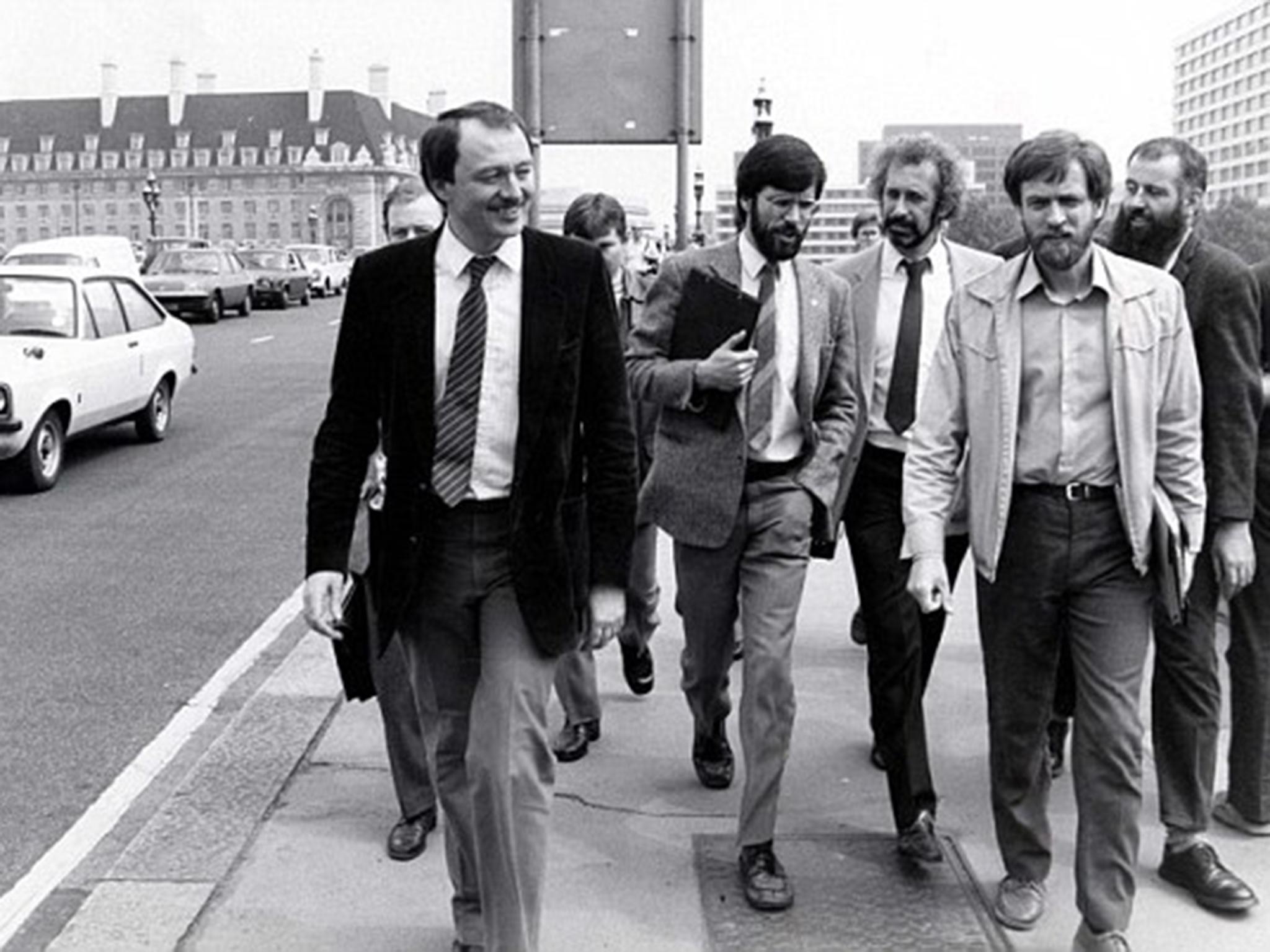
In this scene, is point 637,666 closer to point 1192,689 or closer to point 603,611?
point 1192,689

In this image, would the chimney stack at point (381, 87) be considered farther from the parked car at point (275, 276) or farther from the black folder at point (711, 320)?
the black folder at point (711, 320)

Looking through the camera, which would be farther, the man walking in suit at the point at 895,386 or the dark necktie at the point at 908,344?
the dark necktie at the point at 908,344

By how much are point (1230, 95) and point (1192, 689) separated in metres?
181

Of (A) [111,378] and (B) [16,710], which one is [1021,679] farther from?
(A) [111,378]

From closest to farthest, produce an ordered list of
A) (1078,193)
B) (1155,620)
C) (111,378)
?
(1078,193) → (1155,620) → (111,378)

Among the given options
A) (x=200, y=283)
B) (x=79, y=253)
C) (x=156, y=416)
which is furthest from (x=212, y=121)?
(x=156, y=416)

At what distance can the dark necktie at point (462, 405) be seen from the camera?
3.46m

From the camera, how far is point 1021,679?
4004 mm

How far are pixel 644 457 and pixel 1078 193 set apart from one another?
2624mm

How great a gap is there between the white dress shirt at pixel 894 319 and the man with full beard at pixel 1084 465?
2.57ft

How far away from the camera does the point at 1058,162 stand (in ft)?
12.4

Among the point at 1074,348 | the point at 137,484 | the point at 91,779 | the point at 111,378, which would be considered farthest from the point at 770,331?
the point at 111,378

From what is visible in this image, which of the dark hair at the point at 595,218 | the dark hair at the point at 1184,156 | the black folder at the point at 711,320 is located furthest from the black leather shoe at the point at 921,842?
the dark hair at the point at 595,218

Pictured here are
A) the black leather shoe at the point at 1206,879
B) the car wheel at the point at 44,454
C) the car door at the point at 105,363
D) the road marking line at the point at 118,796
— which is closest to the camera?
the black leather shoe at the point at 1206,879
